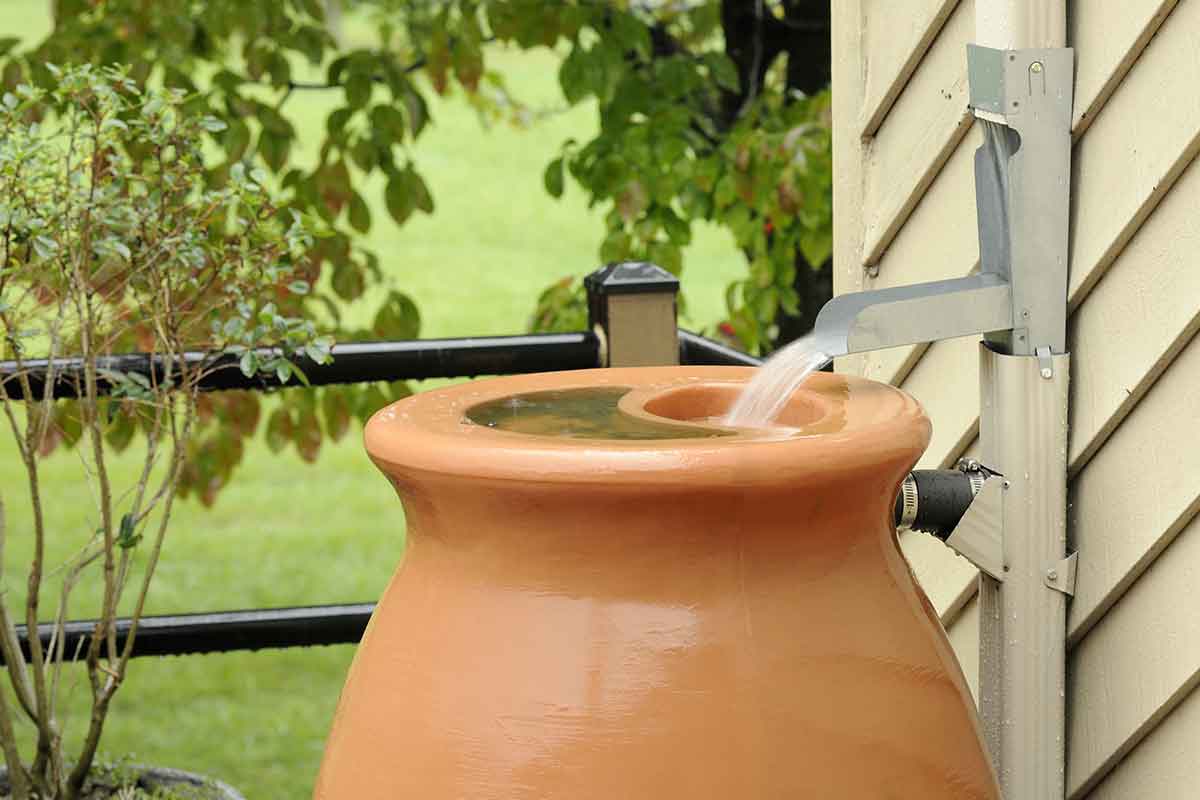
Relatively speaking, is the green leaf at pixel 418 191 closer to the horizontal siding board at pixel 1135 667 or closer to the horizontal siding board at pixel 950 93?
the horizontal siding board at pixel 950 93

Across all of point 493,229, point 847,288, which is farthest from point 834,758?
point 493,229

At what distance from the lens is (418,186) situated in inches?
154

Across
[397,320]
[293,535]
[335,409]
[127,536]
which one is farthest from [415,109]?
[293,535]

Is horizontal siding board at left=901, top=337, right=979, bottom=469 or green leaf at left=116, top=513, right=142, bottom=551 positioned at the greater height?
horizontal siding board at left=901, top=337, right=979, bottom=469

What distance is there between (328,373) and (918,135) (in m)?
1.26

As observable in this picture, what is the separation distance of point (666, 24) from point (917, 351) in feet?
10.2

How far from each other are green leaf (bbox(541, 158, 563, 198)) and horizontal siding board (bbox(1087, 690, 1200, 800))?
2.79 meters

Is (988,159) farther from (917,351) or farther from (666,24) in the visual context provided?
(666,24)

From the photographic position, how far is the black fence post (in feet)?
8.46

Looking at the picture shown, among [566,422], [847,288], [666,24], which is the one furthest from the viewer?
[666,24]

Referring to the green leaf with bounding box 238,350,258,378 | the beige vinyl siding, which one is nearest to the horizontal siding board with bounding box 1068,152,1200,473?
the beige vinyl siding

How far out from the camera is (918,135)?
5.13 ft

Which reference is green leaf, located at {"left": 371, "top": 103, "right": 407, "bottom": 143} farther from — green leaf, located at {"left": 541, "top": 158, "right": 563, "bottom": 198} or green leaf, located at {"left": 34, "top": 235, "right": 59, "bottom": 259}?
green leaf, located at {"left": 34, "top": 235, "right": 59, "bottom": 259}

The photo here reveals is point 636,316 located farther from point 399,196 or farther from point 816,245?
point 399,196
